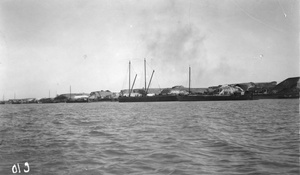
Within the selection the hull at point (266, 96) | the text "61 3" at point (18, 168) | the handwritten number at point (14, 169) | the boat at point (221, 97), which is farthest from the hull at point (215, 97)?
the handwritten number at point (14, 169)

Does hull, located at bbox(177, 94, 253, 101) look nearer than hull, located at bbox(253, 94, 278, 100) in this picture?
Yes

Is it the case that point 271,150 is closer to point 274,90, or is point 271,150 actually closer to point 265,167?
point 265,167

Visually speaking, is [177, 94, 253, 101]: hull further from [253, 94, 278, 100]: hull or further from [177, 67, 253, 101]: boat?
[253, 94, 278, 100]: hull

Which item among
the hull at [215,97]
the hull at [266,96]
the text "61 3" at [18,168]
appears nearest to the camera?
the text "61 3" at [18,168]

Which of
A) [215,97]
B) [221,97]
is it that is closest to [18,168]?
[221,97]

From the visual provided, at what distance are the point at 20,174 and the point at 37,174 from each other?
0.41 meters

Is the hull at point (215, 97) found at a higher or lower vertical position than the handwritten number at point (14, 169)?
higher

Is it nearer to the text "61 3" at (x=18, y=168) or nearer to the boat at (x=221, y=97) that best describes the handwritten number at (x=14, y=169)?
the text "61 3" at (x=18, y=168)

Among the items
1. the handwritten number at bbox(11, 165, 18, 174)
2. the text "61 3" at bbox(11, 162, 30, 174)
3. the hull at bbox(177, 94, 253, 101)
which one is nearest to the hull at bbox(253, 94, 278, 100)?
the hull at bbox(177, 94, 253, 101)

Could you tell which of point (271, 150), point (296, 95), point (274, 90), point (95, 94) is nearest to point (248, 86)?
point (274, 90)

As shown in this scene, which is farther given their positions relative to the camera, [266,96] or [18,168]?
[266,96]

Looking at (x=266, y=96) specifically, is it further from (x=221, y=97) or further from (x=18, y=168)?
(x=18, y=168)

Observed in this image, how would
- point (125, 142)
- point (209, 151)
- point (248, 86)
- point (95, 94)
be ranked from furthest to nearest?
point (95, 94), point (248, 86), point (125, 142), point (209, 151)

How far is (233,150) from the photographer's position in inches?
286
